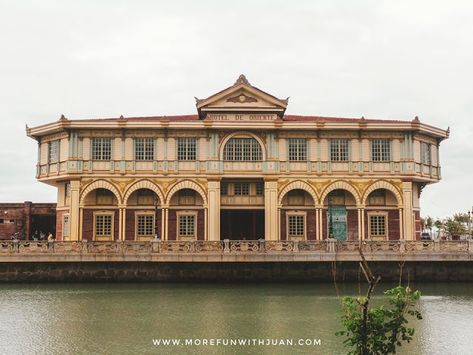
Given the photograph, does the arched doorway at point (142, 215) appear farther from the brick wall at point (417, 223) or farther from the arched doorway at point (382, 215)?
the brick wall at point (417, 223)

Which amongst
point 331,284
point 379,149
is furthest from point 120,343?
point 379,149

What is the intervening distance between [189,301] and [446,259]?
14776 millimetres

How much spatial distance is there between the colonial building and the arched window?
7 centimetres

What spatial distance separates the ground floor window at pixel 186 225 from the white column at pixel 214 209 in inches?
53.7

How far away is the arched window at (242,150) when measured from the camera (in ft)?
131

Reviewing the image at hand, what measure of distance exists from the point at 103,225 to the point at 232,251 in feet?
38.0

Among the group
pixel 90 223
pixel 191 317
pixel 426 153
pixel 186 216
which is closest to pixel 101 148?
pixel 90 223

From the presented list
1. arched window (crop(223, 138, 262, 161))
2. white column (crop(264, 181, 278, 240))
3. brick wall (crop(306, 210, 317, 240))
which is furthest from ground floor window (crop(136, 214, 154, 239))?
brick wall (crop(306, 210, 317, 240))

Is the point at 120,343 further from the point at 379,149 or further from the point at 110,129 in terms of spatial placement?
the point at 379,149

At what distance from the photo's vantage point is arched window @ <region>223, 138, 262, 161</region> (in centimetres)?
3994

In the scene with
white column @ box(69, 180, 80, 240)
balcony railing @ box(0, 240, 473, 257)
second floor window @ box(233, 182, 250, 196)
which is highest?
second floor window @ box(233, 182, 250, 196)

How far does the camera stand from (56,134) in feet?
134

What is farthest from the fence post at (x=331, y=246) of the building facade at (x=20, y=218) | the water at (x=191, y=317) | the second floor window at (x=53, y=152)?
the building facade at (x=20, y=218)

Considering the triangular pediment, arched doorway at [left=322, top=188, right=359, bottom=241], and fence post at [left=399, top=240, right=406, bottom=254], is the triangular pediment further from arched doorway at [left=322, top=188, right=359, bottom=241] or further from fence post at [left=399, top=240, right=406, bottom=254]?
fence post at [left=399, top=240, right=406, bottom=254]
